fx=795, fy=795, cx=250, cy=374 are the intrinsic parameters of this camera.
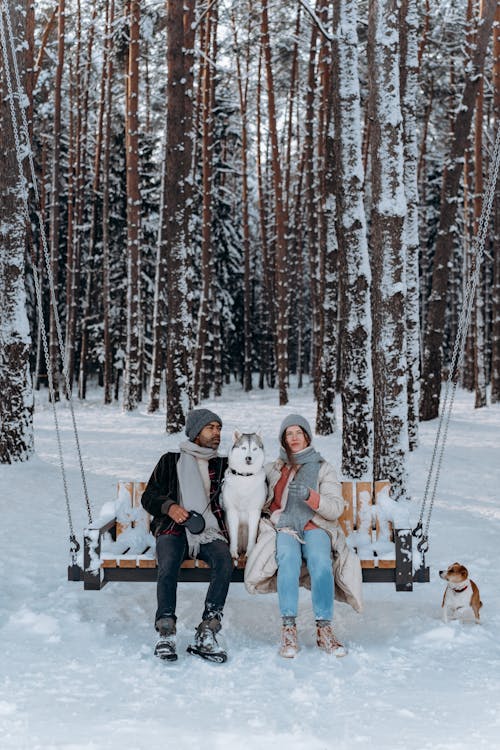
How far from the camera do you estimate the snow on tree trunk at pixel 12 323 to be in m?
9.73

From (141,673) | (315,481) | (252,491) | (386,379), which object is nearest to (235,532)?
(252,491)

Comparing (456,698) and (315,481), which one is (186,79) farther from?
(456,698)

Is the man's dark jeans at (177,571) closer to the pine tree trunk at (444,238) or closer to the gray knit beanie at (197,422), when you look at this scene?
the gray knit beanie at (197,422)

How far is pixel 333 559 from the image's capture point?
4840 mm

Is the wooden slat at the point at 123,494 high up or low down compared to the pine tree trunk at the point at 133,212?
down

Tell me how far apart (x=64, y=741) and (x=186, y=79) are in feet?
39.9

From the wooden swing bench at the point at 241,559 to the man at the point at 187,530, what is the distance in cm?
14

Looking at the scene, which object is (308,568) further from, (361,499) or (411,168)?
(411,168)

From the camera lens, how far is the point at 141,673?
4094 mm

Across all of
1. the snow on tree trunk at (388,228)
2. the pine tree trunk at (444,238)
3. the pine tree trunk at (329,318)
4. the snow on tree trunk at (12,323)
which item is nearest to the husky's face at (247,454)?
the snow on tree trunk at (388,228)

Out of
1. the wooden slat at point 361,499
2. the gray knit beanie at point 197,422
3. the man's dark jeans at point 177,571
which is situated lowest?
the man's dark jeans at point 177,571

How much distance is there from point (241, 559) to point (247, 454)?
655mm

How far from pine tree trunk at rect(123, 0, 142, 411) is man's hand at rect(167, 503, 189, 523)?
13250 mm

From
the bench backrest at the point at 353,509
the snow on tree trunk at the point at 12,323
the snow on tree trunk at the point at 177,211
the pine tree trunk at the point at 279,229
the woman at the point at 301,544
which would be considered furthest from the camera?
the pine tree trunk at the point at 279,229
